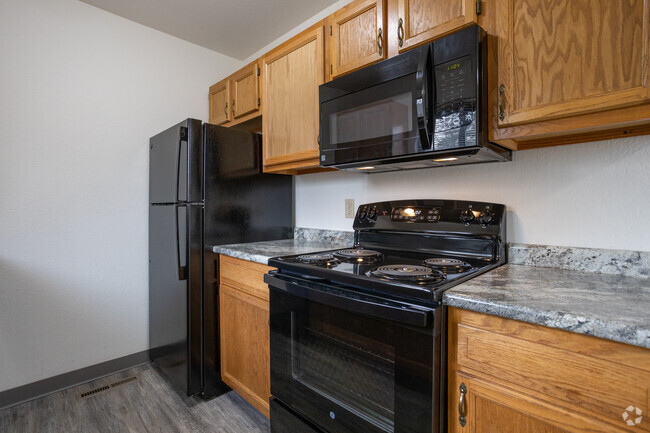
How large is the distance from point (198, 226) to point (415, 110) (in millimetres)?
1349

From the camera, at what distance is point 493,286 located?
3.24 ft

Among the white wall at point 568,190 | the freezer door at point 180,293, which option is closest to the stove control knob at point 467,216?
the white wall at point 568,190

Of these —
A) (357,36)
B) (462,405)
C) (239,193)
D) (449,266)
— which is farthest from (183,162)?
(462,405)

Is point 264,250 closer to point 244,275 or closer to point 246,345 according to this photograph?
point 244,275

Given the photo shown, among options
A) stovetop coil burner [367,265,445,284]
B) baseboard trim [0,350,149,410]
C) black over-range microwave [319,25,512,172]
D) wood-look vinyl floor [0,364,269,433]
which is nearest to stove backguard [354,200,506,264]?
black over-range microwave [319,25,512,172]

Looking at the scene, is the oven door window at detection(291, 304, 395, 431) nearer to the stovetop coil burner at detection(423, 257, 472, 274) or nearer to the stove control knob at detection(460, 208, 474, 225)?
the stovetop coil burner at detection(423, 257, 472, 274)

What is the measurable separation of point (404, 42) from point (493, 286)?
104cm

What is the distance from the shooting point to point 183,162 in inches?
74.7

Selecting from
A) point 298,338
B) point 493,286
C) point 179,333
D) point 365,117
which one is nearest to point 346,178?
point 365,117

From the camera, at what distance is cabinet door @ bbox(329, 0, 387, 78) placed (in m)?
1.45

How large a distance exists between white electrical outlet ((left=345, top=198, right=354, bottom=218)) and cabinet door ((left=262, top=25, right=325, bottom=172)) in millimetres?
387

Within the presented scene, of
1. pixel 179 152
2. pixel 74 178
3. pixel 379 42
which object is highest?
pixel 379 42

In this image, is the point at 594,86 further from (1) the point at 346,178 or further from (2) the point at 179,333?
(2) the point at 179,333

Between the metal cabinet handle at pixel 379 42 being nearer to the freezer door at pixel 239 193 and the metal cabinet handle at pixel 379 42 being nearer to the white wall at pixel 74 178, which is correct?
the freezer door at pixel 239 193
